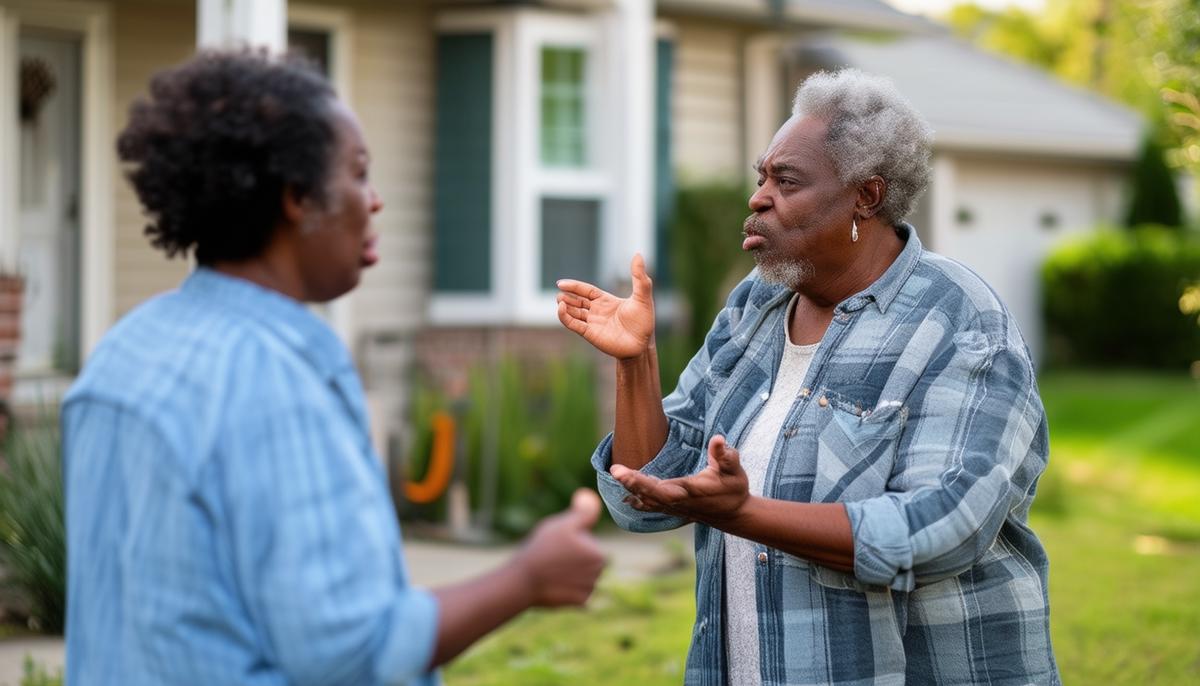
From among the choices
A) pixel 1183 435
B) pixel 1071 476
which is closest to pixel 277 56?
pixel 1071 476

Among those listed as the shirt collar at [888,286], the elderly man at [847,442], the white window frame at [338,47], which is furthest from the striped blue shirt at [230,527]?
the white window frame at [338,47]

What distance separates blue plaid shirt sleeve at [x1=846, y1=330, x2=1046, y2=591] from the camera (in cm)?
287

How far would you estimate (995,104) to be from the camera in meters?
21.1

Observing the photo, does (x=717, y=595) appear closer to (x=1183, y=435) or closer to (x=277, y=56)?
(x=277, y=56)

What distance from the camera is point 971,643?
311 centimetres

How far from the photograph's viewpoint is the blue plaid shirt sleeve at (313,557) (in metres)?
2.00

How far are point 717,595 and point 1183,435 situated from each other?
12.6 m

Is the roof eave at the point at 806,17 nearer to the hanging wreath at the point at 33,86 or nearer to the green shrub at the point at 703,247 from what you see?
the green shrub at the point at 703,247

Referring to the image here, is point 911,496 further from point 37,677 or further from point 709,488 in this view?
point 37,677

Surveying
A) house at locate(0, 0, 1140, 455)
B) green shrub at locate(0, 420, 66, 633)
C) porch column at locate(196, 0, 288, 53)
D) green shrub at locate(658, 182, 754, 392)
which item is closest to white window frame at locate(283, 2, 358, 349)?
house at locate(0, 0, 1140, 455)

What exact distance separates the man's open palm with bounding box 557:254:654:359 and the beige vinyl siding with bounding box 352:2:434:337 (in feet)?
24.7

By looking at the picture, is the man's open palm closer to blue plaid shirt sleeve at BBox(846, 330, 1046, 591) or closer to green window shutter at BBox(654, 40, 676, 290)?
blue plaid shirt sleeve at BBox(846, 330, 1046, 591)

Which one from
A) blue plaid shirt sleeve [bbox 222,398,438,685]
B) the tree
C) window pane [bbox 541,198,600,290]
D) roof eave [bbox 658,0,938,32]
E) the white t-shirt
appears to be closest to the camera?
blue plaid shirt sleeve [bbox 222,398,438,685]

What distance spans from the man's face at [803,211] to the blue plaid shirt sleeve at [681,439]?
0.25 m
